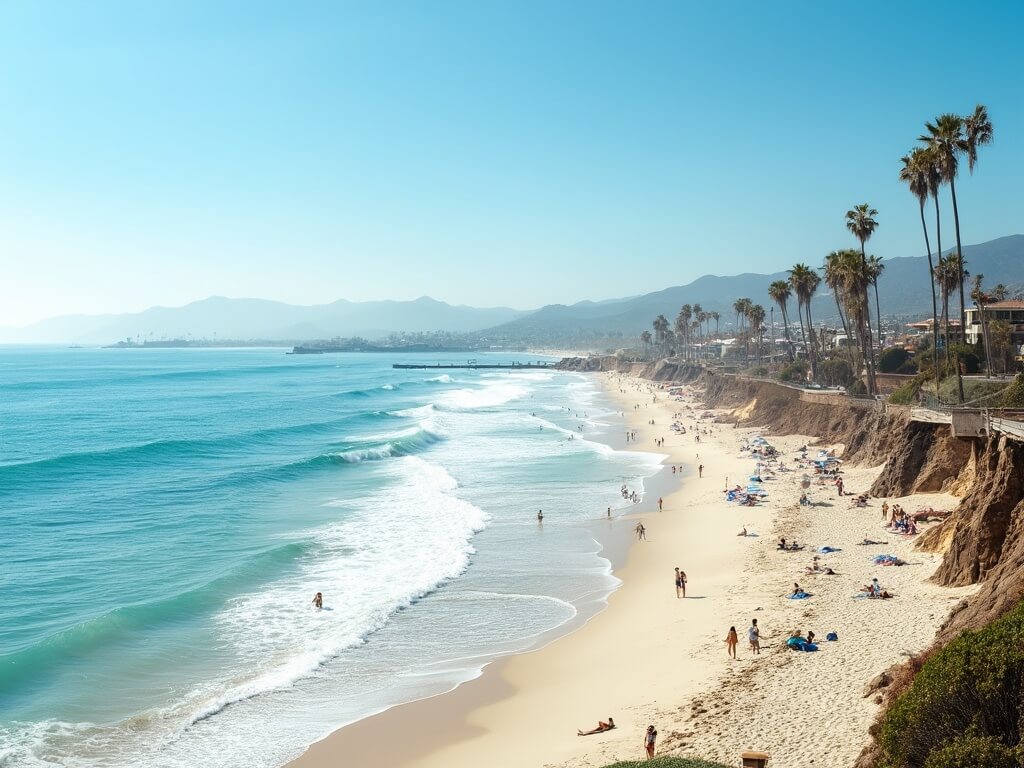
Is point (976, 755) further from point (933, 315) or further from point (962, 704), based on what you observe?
point (933, 315)

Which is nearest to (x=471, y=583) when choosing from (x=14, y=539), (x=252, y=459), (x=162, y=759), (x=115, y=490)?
(x=162, y=759)

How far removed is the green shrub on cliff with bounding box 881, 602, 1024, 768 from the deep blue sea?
462 inches

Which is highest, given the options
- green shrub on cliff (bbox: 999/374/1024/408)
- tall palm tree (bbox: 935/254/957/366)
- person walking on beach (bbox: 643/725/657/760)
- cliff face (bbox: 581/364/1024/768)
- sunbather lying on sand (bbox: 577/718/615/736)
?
tall palm tree (bbox: 935/254/957/366)

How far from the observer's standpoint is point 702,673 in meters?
18.7

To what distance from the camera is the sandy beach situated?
1501 centimetres

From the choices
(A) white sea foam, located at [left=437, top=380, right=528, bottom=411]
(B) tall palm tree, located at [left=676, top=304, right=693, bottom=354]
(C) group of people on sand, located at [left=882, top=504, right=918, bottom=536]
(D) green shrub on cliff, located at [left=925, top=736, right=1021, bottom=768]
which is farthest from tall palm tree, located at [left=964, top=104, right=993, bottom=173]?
(B) tall palm tree, located at [left=676, top=304, right=693, bottom=354]

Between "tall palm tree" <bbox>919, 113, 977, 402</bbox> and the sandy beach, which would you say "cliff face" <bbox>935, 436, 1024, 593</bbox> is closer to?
the sandy beach

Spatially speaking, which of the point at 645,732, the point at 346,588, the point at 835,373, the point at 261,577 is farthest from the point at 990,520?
the point at 835,373

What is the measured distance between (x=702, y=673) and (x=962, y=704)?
974 centimetres

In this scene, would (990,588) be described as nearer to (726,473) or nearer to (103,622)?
(103,622)

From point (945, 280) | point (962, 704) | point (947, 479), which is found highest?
point (945, 280)

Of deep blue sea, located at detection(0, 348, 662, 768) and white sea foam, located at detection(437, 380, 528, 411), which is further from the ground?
white sea foam, located at detection(437, 380, 528, 411)

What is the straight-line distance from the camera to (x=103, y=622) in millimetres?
22391

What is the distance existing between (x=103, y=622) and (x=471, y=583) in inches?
441
